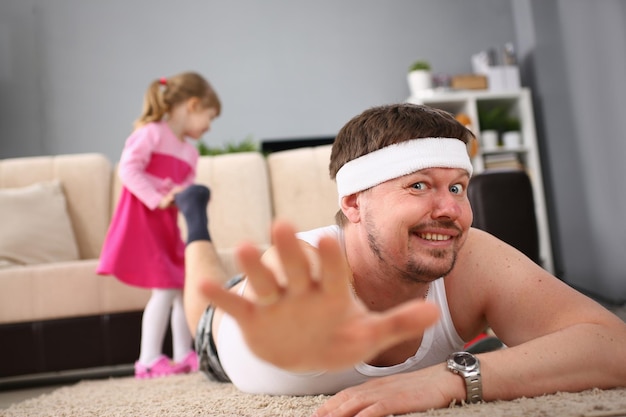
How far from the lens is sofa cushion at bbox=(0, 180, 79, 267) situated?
247cm

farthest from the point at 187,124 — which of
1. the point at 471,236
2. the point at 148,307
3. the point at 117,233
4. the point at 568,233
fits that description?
the point at 568,233

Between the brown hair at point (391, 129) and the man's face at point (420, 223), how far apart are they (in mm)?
71

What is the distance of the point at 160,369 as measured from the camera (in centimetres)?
196

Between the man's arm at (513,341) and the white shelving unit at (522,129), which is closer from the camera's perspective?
the man's arm at (513,341)

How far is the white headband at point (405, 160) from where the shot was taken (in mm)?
983

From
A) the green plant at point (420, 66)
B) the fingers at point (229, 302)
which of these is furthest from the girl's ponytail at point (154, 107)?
the green plant at point (420, 66)

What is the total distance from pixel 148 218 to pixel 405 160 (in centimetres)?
147

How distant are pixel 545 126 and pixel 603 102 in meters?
2.12

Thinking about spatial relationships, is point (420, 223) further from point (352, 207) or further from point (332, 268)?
point (332, 268)

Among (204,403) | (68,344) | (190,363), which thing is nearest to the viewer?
(204,403)

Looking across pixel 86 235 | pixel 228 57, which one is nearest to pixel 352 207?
pixel 86 235

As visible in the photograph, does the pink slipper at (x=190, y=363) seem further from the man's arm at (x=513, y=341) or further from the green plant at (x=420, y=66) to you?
the green plant at (x=420, y=66)

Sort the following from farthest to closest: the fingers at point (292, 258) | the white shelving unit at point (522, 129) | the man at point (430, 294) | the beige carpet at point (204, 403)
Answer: the white shelving unit at point (522, 129) → the man at point (430, 294) → the beige carpet at point (204, 403) → the fingers at point (292, 258)

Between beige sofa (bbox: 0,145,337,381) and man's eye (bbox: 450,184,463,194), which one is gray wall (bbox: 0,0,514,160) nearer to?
beige sofa (bbox: 0,145,337,381)
